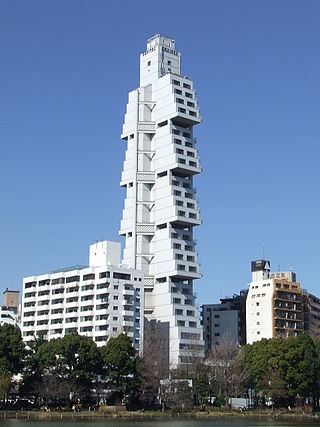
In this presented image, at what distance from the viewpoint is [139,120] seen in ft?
543

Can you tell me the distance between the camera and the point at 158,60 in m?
168

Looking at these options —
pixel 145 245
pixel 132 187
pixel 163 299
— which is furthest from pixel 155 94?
pixel 163 299

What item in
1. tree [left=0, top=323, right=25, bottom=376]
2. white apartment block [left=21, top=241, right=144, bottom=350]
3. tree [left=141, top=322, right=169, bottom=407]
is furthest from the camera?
white apartment block [left=21, top=241, right=144, bottom=350]

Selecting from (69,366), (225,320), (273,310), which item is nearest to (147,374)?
(69,366)

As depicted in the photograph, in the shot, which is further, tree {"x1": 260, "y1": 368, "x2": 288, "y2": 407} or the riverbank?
tree {"x1": 260, "y1": 368, "x2": 288, "y2": 407}

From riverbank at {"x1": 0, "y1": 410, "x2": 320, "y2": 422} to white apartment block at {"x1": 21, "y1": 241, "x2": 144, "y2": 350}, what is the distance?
114 feet

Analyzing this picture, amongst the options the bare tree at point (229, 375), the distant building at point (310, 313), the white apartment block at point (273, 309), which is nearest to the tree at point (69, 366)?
the bare tree at point (229, 375)

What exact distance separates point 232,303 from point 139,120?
54682mm

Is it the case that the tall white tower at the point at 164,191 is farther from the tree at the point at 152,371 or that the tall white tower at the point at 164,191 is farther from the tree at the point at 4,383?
the tree at the point at 4,383

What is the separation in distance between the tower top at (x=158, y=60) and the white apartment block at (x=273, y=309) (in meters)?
55.0

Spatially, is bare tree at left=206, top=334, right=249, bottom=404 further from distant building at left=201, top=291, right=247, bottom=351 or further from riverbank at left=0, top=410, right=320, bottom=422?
distant building at left=201, top=291, right=247, bottom=351

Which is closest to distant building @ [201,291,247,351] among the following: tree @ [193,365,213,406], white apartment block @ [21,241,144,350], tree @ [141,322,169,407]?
white apartment block @ [21,241,144,350]

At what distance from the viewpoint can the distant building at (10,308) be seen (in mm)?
172625

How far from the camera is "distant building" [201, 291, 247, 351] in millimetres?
178500
